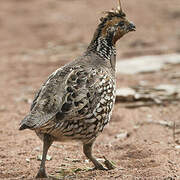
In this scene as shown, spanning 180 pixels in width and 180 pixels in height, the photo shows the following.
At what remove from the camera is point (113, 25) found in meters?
7.93

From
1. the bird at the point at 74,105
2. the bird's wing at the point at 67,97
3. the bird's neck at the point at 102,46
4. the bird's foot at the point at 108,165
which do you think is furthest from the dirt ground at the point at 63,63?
the bird's wing at the point at 67,97

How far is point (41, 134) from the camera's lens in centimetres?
653

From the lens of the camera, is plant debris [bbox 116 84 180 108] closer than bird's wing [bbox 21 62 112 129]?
No

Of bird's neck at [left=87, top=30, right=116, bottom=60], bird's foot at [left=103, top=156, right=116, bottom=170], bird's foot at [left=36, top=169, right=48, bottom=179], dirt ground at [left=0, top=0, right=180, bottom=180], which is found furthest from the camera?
bird's neck at [left=87, top=30, right=116, bottom=60]

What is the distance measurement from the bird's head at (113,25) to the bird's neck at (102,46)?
37 millimetres

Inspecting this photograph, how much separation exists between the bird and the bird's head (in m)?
0.58

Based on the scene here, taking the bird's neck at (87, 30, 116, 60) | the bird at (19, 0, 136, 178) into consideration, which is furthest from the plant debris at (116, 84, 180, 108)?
the bird at (19, 0, 136, 178)

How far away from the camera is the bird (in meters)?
6.23

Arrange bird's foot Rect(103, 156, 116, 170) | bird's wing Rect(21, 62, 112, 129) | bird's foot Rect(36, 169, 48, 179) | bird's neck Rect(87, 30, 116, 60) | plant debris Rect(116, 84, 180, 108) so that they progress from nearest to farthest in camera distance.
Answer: bird's wing Rect(21, 62, 112, 129)
bird's foot Rect(36, 169, 48, 179)
bird's foot Rect(103, 156, 116, 170)
bird's neck Rect(87, 30, 116, 60)
plant debris Rect(116, 84, 180, 108)

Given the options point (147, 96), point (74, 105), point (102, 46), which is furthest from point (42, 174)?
point (147, 96)

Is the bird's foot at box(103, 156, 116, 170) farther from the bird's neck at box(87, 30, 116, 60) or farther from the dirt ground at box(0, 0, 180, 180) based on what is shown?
the bird's neck at box(87, 30, 116, 60)

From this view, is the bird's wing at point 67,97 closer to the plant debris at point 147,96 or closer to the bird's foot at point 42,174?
the bird's foot at point 42,174

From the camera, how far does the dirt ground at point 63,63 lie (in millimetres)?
7281

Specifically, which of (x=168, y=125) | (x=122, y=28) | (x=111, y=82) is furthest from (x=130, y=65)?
(x=111, y=82)
